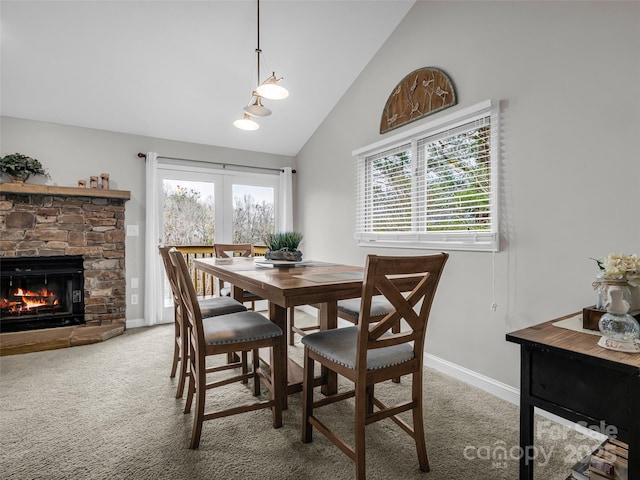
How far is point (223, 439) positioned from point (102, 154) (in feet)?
11.1

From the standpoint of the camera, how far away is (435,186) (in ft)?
8.89

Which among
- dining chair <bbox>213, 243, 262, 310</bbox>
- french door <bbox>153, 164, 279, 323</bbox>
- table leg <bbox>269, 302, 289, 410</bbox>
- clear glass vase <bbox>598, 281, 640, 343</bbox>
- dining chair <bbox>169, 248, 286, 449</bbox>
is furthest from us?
french door <bbox>153, 164, 279, 323</bbox>

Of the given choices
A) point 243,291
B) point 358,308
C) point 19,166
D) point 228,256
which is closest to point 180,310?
point 243,291

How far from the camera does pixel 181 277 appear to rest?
1.75m

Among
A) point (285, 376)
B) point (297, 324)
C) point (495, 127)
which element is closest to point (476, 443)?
point (285, 376)

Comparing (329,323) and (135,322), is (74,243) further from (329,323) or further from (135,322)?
(329,323)

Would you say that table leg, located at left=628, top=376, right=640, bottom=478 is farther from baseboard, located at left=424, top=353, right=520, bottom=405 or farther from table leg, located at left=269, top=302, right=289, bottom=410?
table leg, located at left=269, top=302, right=289, bottom=410

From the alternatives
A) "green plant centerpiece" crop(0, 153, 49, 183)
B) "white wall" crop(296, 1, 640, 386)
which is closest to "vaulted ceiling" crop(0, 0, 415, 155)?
"green plant centerpiece" crop(0, 153, 49, 183)

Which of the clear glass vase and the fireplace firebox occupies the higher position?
the clear glass vase

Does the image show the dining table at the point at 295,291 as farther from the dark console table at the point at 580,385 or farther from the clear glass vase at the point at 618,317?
the clear glass vase at the point at 618,317

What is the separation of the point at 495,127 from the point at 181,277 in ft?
7.05

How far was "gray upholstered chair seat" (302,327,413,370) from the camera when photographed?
4.73ft

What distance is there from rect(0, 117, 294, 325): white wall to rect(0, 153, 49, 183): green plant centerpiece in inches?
5.1

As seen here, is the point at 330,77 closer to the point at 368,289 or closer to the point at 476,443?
the point at 368,289
